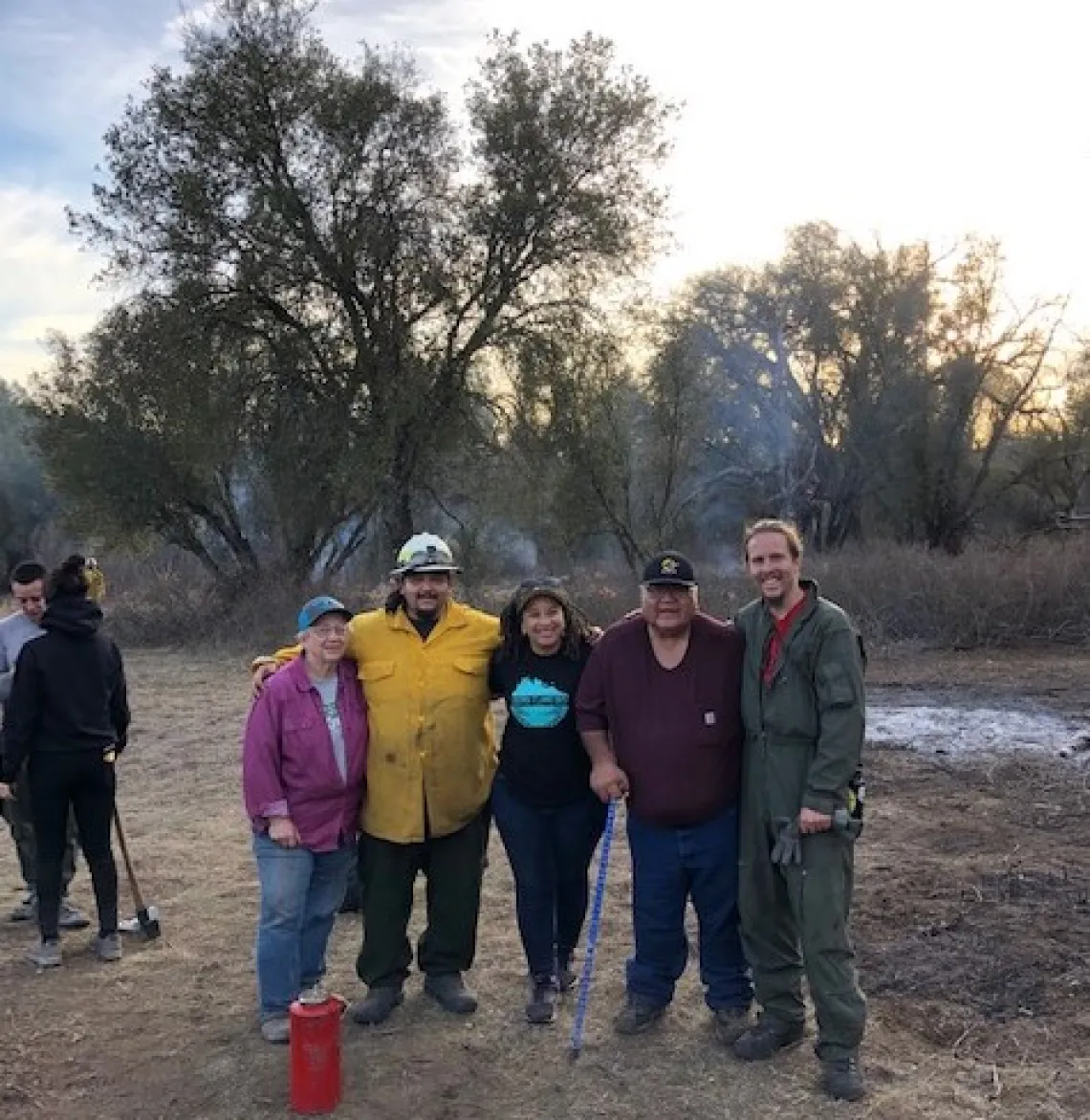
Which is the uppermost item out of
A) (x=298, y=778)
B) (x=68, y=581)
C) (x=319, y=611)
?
(x=68, y=581)

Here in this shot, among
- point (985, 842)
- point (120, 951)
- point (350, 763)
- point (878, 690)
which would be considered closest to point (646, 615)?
point (350, 763)

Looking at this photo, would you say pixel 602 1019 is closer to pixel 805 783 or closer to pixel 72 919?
pixel 805 783

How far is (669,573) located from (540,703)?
72 cm

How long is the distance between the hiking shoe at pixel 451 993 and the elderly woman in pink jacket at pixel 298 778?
1.88 feet

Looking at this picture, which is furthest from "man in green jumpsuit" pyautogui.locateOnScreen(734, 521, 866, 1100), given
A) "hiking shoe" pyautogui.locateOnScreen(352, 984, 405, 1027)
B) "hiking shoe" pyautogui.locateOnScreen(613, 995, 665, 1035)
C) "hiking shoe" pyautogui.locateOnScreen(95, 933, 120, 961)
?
"hiking shoe" pyautogui.locateOnScreen(95, 933, 120, 961)

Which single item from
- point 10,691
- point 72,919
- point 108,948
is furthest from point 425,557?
point 72,919

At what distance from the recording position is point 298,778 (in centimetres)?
437

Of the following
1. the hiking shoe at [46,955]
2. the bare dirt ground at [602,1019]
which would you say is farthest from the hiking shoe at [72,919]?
the hiking shoe at [46,955]

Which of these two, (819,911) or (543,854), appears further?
(543,854)

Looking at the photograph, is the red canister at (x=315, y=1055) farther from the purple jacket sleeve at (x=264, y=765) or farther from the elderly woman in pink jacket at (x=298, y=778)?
the purple jacket sleeve at (x=264, y=765)

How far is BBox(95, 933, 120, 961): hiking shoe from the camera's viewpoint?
5324 mm

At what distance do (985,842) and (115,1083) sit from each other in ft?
15.6

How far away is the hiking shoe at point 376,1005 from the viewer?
179 inches

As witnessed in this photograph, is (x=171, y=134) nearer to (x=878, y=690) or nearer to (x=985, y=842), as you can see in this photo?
(x=878, y=690)
